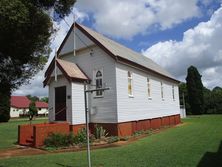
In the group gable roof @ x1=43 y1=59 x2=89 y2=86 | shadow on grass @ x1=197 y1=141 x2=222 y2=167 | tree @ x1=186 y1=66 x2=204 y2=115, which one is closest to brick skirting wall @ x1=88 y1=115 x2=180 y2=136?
gable roof @ x1=43 y1=59 x2=89 y2=86

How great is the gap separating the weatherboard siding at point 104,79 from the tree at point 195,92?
3807 cm

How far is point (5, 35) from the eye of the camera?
861cm

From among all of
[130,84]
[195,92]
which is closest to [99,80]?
[130,84]

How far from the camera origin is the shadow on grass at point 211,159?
916 centimetres

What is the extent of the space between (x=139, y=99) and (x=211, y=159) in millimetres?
11375

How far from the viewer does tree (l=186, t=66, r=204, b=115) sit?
53.2 m

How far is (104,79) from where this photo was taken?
737 inches

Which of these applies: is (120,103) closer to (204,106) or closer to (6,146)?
(6,146)

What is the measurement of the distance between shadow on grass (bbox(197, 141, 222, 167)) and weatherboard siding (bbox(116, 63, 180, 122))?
7.85m

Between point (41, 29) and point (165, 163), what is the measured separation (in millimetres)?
6711

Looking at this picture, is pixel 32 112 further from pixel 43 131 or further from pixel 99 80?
pixel 43 131

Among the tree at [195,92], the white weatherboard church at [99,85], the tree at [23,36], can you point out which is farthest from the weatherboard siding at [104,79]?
the tree at [195,92]

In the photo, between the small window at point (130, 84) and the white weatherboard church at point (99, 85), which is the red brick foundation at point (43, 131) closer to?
the white weatherboard church at point (99, 85)

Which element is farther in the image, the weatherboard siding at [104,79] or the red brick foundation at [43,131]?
the weatherboard siding at [104,79]
